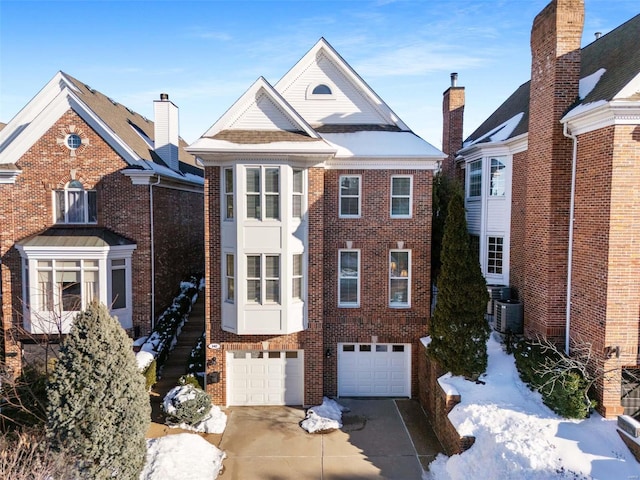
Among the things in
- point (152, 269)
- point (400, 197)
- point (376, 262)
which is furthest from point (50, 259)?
→ point (400, 197)

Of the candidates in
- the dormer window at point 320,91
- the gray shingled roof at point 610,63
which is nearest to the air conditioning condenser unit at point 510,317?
the gray shingled roof at point 610,63

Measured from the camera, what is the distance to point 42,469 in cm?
810

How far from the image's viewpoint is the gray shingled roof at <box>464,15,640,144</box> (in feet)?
34.0

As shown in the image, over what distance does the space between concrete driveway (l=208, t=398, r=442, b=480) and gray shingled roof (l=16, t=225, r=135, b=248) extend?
7.56 metres

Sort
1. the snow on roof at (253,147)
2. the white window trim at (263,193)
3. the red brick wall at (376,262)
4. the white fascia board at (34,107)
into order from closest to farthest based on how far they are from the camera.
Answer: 1. the snow on roof at (253,147)
2. the white window trim at (263,193)
3. the red brick wall at (376,262)
4. the white fascia board at (34,107)

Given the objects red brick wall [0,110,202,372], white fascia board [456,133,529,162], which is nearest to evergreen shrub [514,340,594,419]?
white fascia board [456,133,529,162]

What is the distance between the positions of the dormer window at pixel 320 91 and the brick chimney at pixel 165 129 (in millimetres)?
7507

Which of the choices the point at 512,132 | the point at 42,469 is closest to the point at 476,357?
the point at 512,132

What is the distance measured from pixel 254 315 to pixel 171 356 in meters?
5.81

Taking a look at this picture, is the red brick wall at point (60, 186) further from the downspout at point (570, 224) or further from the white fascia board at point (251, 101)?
the downspout at point (570, 224)

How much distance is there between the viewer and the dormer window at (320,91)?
587 inches

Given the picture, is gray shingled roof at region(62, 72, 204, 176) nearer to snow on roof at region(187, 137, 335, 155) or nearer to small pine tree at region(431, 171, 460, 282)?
snow on roof at region(187, 137, 335, 155)

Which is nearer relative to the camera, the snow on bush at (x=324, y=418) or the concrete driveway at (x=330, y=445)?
the concrete driveway at (x=330, y=445)

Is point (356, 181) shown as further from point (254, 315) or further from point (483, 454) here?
point (483, 454)
